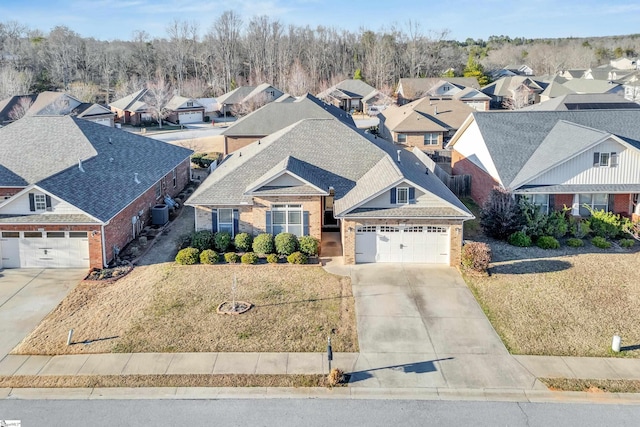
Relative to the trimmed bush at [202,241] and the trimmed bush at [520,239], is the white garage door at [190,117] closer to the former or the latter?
the trimmed bush at [202,241]

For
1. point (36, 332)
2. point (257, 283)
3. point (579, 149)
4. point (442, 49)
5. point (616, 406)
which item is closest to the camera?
point (616, 406)

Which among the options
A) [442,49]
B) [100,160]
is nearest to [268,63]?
[442,49]

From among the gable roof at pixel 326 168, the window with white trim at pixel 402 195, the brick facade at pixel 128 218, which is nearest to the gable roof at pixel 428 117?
the gable roof at pixel 326 168

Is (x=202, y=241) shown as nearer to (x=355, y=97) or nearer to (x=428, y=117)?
(x=428, y=117)

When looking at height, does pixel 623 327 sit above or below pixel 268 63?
below

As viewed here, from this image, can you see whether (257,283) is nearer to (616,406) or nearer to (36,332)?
(36,332)

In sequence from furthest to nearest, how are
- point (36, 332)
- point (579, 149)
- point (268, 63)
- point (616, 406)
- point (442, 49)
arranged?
point (442, 49), point (268, 63), point (579, 149), point (36, 332), point (616, 406)

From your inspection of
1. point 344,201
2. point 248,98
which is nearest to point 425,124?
point 344,201

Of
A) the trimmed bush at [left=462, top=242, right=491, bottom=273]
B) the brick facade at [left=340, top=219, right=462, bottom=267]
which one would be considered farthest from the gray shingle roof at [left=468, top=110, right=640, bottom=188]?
the trimmed bush at [left=462, top=242, right=491, bottom=273]
